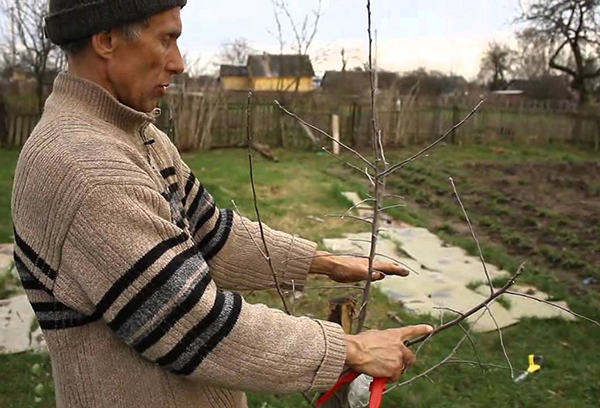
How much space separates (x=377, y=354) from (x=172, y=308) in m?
0.46

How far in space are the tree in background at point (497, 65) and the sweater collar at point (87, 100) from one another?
130 feet

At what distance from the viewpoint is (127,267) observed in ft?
3.53

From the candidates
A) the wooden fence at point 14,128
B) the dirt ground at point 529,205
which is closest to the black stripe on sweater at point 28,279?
the dirt ground at point 529,205

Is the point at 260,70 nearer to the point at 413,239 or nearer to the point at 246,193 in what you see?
the point at 246,193

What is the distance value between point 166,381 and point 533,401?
9.97 ft

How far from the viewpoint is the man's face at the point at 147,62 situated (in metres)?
1.24

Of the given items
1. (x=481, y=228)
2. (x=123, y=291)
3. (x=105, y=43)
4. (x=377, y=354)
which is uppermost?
(x=105, y=43)

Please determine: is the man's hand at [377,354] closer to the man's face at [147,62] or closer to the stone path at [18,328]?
the man's face at [147,62]

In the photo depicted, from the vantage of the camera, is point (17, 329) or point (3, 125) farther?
point (3, 125)

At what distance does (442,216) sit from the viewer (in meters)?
8.51

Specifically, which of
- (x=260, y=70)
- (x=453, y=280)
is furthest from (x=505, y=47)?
(x=453, y=280)

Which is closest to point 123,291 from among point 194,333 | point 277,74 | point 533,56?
point 194,333

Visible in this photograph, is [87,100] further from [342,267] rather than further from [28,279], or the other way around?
[342,267]

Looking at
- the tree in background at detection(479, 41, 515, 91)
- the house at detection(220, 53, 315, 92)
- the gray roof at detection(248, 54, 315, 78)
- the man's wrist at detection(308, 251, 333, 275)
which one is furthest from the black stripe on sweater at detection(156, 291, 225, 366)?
the tree in background at detection(479, 41, 515, 91)
